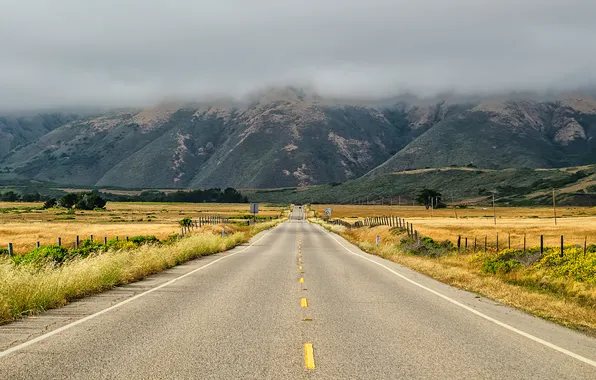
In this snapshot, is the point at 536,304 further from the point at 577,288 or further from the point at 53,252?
the point at 53,252

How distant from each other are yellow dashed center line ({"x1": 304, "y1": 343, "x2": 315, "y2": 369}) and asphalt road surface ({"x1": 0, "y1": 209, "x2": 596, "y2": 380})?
0.06 feet

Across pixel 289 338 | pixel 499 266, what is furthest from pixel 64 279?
pixel 499 266

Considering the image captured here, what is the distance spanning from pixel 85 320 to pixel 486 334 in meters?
7.62

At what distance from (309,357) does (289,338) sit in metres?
1.43

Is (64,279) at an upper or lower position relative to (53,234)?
upper

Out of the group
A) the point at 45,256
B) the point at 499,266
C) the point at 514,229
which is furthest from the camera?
the point at 514,229

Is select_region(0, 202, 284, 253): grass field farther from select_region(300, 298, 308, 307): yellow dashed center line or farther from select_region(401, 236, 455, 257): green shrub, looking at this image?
select_region(300, 298, 308, 307): yellow dashed center line

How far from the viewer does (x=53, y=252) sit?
21.0 metres

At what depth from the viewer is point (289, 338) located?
967 centimetres

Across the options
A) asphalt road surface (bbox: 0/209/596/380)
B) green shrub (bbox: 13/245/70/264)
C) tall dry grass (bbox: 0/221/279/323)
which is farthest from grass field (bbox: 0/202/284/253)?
asphalt road surface (bbox: 0/209/596/380)

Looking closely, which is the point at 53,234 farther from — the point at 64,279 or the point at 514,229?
the point at 514,229

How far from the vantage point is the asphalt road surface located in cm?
757

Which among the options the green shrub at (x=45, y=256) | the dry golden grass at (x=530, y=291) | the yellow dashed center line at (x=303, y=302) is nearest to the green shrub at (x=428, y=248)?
the dry golden grass at (x=530, y=291)

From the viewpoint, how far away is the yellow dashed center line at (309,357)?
25.6 feet
